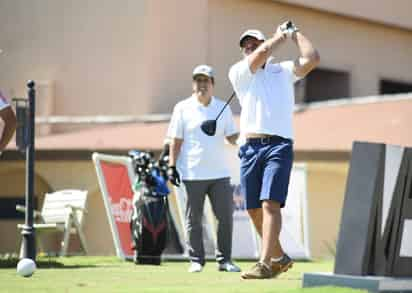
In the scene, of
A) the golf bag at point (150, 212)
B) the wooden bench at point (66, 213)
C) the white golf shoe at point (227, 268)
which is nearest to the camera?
the white golf shoe at point (227, 268)

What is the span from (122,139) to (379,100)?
13.1 ft

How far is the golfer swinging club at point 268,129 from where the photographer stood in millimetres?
9773

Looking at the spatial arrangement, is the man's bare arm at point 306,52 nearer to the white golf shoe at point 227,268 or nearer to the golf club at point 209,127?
the golf club at point 209,127

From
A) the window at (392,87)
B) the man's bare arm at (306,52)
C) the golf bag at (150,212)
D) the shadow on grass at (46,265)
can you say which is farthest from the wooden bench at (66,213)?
the window at (392,87)

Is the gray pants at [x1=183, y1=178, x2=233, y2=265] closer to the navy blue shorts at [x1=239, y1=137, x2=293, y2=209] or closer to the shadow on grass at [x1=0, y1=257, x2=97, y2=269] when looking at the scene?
the shadow on grass at [x1=0, y1=257, x2=97, y2=269]

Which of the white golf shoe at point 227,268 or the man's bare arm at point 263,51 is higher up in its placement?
the man's bare arm at point 263,51

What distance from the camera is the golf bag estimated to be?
13938 millimetres

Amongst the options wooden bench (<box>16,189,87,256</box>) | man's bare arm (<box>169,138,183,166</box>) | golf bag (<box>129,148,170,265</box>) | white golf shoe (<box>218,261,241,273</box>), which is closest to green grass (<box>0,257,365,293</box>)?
white golf shoe (<box>218,261,241,273</box>)

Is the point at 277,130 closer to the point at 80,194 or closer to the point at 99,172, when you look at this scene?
the point at 99,172

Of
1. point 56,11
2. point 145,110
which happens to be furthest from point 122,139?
point 56,11

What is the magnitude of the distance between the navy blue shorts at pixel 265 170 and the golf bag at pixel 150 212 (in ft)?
13.1

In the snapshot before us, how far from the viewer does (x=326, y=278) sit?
8.26 metres

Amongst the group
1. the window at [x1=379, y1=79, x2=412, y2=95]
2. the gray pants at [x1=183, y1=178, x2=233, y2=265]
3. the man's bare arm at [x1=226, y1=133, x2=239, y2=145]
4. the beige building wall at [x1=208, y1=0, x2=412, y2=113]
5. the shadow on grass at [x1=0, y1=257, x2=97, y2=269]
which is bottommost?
the shadow on grass at [x1=0, y1=257, x2=97, y2=269]

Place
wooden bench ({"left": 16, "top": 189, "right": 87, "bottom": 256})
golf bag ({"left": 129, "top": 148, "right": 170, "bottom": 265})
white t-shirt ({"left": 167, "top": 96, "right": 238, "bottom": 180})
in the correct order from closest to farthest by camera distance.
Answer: white t-shirt ({"left": 167, "top": 96, "right": 238, "bottom": 180}) < golf bag ({"left": 129, "top": 148, "right": 170, "bottom": 265}) < wooden bench ({"left": 16, "top": 189, "right": 87, "bottom": 256})
